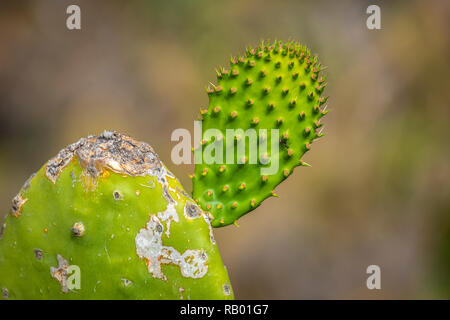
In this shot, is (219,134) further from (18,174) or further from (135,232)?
(18,174)

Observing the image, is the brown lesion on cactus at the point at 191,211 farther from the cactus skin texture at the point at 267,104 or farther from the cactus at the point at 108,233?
the cactus skin texture at the point at 267,104

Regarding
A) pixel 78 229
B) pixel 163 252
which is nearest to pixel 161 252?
pixel 163 252

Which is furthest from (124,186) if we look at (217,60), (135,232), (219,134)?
(217,60)

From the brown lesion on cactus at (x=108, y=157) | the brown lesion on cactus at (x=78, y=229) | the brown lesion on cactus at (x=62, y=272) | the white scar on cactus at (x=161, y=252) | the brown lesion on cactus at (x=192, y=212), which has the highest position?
the brown lesion on cactus at (x=108, y=157)

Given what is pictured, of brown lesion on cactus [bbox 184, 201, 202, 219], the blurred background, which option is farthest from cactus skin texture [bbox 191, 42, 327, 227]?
the blurred background

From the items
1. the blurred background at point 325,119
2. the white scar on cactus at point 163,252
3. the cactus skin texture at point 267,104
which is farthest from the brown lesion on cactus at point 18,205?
the blurred background at point 325,119

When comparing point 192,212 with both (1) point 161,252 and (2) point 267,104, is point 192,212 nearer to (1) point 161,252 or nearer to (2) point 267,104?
(1) point 161,252

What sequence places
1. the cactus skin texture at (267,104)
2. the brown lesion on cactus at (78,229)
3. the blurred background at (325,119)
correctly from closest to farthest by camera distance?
the brown lesion on cactus at (78,229), the cactus skin texture at (267,104), the blurred background at (325,119)
